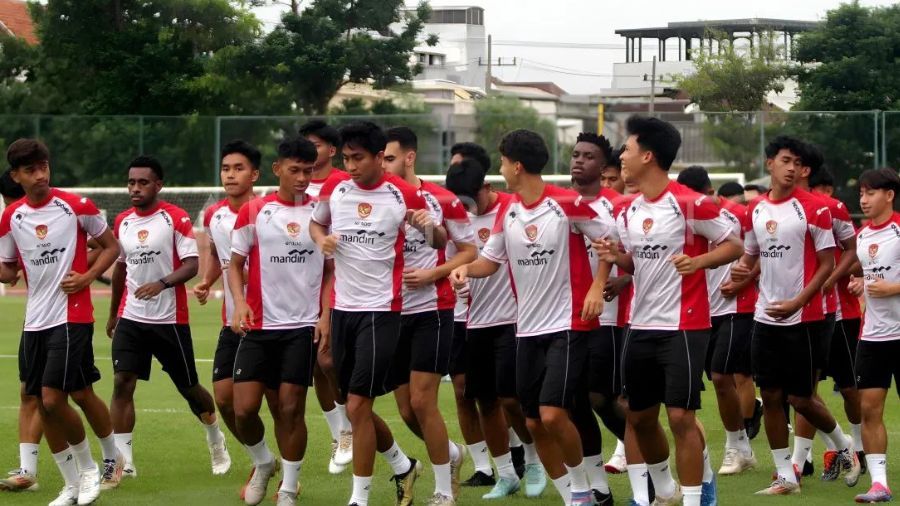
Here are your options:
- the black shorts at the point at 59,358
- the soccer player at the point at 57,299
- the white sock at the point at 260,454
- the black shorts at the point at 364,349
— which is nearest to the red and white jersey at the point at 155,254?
the soccer player at the point at 57,299

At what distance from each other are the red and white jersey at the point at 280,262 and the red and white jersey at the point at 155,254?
1345 mm

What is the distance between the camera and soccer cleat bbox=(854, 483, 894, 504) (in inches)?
358

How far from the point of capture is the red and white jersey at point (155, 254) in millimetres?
10258

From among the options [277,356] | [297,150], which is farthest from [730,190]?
[277,356]

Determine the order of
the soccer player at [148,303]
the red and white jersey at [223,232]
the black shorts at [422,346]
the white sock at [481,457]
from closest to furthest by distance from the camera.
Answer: the black shorts at [422,346], the white sock at [481,457], the red and white jersey at [223,232], the soccer player at [148,303]

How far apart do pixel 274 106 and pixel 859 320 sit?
Result: 28.7m

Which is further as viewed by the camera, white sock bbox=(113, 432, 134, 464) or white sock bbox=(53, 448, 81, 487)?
white sock bbox=(113, 432, 134, 464)

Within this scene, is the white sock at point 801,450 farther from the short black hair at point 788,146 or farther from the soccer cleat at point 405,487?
the soccer cleat at point 405,487

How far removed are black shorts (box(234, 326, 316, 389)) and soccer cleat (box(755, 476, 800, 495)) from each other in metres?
3.01

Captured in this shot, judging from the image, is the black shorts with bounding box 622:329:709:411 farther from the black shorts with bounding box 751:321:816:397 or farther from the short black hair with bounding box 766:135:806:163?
the short black hair with bounding box 766:135:806:163

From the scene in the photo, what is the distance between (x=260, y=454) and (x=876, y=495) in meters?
3.80

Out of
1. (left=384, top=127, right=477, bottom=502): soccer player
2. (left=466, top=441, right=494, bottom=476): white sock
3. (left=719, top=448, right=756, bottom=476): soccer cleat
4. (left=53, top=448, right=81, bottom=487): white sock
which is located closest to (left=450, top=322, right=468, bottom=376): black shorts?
(left=466, top=441, right=494, bottom=476): white sock

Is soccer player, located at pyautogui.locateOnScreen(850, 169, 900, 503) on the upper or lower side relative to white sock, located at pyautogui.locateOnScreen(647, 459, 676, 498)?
upper

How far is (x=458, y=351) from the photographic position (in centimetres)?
998
